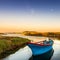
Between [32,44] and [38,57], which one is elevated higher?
[32,44]

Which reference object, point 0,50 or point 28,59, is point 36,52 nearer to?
point 28,59

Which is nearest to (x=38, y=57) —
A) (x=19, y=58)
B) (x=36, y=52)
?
(x=36, y=52)

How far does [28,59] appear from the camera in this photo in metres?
23.0

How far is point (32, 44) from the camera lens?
2484 centimetres

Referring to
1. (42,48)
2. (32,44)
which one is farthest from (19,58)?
(42,48)

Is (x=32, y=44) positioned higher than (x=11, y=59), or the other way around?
(x=32, y=44)

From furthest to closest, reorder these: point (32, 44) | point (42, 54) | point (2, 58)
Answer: point (42, 54) < point (32, 44) < point (2, 58)

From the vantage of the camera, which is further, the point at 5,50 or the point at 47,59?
the point at 5,50

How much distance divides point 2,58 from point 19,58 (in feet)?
6.61

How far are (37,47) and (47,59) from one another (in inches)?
91.2

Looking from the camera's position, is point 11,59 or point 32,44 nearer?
point 11,59

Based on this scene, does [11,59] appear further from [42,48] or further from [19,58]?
[42,48]

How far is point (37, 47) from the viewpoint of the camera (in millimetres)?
25391

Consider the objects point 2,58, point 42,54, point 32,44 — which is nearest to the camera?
point 2,58
